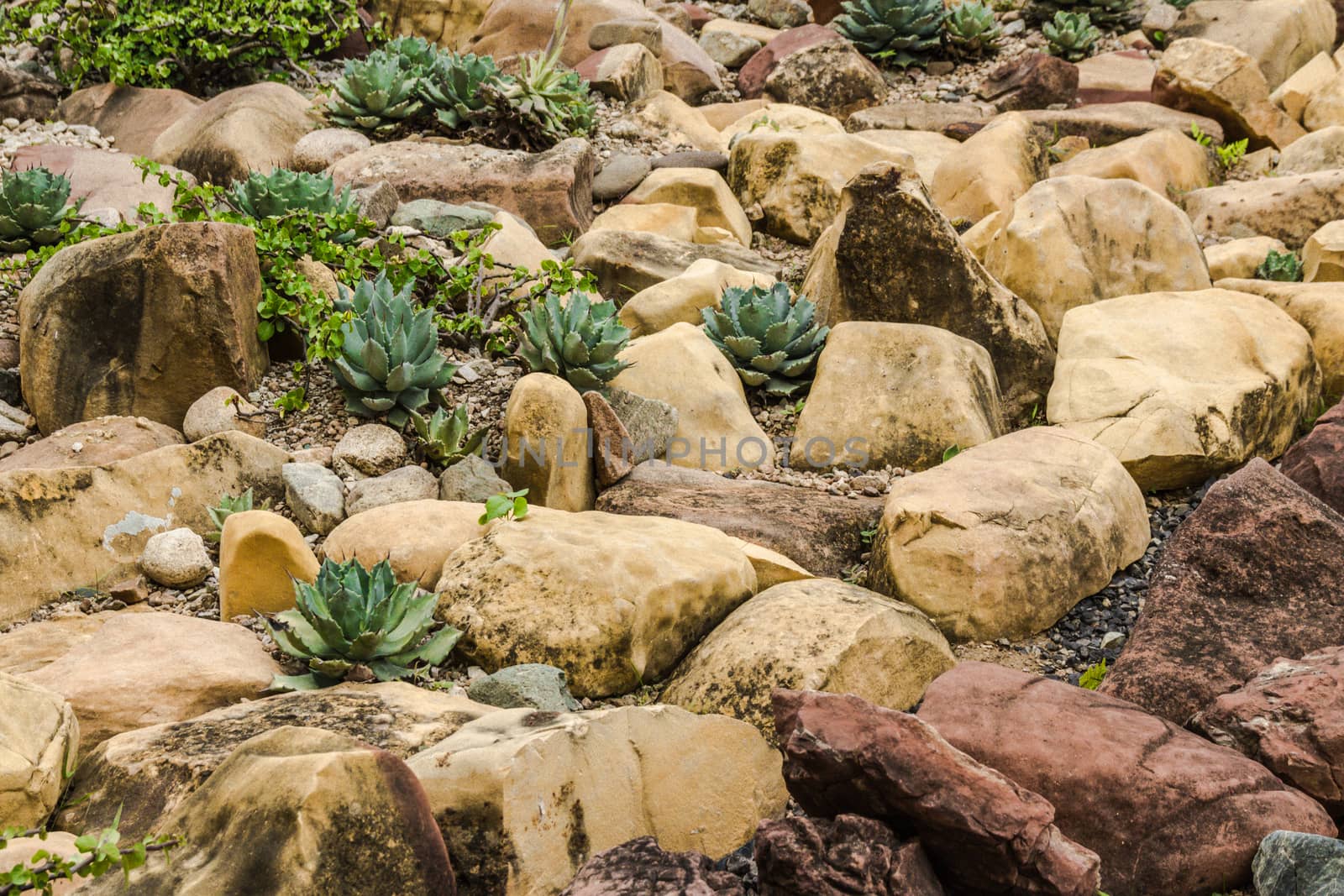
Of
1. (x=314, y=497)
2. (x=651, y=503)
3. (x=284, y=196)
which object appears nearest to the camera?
(x=314, y=497)

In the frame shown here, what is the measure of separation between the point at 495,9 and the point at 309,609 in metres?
7.41

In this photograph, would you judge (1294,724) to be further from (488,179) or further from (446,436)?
(488,179)

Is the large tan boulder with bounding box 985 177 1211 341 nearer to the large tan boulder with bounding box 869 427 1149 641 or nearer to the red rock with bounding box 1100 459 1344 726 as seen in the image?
the large tan boulder with bounding box 869 427 1149 641

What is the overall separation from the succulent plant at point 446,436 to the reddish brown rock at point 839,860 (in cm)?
273

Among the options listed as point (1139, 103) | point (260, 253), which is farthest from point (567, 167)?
point (1139, 103)

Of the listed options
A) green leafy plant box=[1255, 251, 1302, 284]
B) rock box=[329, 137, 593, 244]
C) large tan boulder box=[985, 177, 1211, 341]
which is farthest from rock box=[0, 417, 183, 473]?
green leafy plant box=[1255, 251, 1302, 284]

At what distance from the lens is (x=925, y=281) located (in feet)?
19.2

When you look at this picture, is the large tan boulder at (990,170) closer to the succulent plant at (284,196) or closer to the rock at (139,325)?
the succulent plant at (284,196)

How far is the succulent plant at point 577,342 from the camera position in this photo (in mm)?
5180

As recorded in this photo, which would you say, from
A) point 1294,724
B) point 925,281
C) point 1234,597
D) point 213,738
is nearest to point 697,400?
point 925,281

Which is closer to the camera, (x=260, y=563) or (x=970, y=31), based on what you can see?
(x=260, y=563)

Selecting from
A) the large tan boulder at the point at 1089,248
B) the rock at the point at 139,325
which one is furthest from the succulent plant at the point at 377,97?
the large tan boulder at the point at 1089,248

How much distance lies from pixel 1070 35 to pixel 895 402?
6.49 meters

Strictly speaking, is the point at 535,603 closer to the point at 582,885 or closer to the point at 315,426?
the point at 582,885
